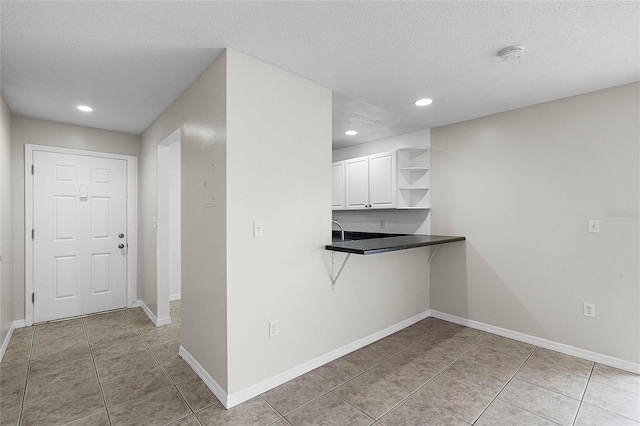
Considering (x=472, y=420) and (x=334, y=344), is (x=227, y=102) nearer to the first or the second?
(x=334, y=344)

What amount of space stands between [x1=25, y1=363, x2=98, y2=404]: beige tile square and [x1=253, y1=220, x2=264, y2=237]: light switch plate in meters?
1.74

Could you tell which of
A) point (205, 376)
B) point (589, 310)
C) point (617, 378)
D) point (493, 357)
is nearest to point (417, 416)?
point (493, 357)

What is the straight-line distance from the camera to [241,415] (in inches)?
79.2

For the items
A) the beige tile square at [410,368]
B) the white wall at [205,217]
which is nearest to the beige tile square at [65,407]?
the white wall at [205,217]

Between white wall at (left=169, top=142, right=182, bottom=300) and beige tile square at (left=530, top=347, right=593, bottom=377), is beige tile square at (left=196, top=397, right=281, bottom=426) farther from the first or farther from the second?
white wall at (left=169, top=142, right=182, bottom=300)

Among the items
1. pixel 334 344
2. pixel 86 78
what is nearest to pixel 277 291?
pixel 334 344

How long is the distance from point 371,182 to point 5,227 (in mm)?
3996

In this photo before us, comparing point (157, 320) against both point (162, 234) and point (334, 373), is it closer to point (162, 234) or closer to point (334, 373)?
point (162, 234)

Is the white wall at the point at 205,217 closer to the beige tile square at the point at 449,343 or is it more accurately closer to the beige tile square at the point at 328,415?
the beige tile square at the point at 328,415

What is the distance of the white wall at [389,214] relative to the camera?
13.6 ft

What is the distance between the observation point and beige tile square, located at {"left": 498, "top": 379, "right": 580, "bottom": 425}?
2023mm

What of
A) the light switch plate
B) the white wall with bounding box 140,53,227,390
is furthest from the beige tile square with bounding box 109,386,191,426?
the light switch plate

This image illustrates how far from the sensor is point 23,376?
98.4 inches

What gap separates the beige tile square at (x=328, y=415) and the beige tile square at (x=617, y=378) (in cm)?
196
